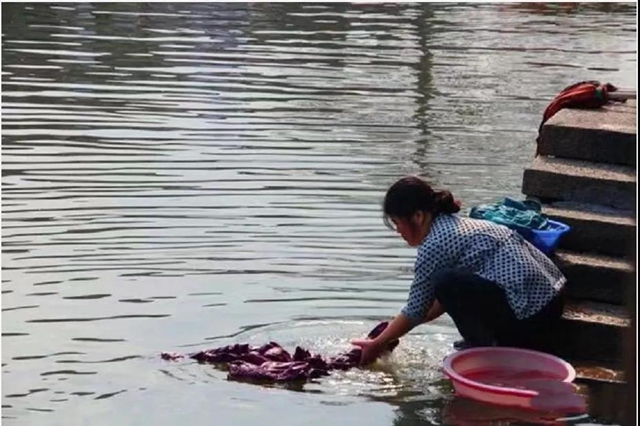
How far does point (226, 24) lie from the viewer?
19.3 meters

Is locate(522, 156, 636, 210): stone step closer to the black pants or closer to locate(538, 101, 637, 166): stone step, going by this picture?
locate(538, 101, 637, 166): stone step

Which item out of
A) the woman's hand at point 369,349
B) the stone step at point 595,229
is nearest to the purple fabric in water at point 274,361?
the woman's hand at point 369,349

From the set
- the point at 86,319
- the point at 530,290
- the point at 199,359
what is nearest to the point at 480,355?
the point at 530,290

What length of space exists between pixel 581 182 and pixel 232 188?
11.7 ft

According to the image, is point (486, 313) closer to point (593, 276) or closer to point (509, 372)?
point (509, 372)

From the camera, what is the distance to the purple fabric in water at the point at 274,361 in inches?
235

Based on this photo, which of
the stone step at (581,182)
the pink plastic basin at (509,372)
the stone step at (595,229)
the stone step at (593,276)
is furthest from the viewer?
the stone step at (581,182)

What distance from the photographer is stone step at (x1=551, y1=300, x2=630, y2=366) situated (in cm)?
596

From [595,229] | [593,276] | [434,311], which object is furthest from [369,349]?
[595,229]

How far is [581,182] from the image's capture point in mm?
6480

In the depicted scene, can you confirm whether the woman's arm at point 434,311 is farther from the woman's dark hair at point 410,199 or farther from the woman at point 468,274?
the woman's dark hair at point 410,199

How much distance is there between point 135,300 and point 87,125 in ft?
15.8

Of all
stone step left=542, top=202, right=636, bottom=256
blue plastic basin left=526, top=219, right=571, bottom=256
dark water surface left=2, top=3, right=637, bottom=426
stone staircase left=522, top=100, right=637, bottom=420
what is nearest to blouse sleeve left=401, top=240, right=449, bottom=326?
dark water surface left=2, top=3, right=637, bottom=426

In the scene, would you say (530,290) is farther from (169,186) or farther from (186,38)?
(186,38)
